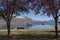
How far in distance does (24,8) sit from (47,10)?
268 cm

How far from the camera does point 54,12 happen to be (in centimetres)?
2395

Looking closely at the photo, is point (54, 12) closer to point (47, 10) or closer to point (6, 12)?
point (47, 10)

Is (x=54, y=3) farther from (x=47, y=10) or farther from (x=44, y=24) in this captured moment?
(x=44, y=24)

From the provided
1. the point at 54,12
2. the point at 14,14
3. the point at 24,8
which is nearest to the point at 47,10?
the point at 54,12

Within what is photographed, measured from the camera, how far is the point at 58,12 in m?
24.5

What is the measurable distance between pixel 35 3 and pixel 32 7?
634mm

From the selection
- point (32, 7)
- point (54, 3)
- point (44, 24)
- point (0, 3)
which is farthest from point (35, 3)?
point (44, 24)

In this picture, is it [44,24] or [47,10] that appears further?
[44,24]

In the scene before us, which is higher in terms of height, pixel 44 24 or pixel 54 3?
pixel 54 3

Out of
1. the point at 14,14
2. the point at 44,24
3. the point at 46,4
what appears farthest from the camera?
the point at 44,24

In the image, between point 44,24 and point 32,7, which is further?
point 44,24

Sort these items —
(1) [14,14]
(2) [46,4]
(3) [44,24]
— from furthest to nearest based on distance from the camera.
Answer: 1. (3) [44,24]
2. (1) [14,14]
3. (2) [46,4]

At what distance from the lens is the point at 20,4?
24609mm

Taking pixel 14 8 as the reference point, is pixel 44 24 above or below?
below
